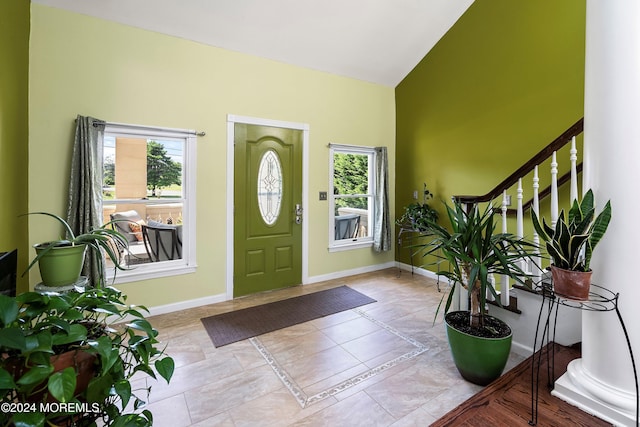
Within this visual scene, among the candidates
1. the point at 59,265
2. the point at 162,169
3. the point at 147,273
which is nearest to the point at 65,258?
the point at 59,265

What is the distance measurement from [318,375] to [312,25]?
12.0 feet

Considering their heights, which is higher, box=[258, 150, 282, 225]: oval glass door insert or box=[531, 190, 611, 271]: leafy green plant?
box=[258, 150, 282, 225]: oval glass door insert

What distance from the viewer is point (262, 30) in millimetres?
3432

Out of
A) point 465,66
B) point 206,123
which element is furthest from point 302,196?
point 465,66

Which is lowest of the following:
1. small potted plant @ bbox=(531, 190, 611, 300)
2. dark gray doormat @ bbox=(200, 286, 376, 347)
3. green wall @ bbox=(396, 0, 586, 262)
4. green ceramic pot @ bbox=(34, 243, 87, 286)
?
dark gray doormat @ bbox=(200, 286, 376, 347)

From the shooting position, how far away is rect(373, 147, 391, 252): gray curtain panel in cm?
476

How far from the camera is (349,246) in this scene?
4.64 m

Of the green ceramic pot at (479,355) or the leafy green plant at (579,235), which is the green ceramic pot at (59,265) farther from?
the leafy green plant at (579,235)

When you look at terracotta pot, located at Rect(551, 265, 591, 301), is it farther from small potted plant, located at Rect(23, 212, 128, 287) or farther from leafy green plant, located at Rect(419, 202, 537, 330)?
small potted plant, located at Rect(23, 212, 128, 287)

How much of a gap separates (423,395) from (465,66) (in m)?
3.94

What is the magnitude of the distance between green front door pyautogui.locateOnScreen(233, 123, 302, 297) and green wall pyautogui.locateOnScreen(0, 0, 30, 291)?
1.84m

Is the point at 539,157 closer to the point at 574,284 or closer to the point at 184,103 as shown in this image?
the point at 574,284

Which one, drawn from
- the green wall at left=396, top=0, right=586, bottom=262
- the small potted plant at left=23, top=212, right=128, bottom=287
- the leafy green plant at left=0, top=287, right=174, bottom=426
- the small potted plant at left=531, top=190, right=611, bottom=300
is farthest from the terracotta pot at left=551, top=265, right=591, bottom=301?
the small potted plant at left=23, top=212, right=128, bottom=287

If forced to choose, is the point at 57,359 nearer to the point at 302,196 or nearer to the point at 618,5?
the point at 618,5
